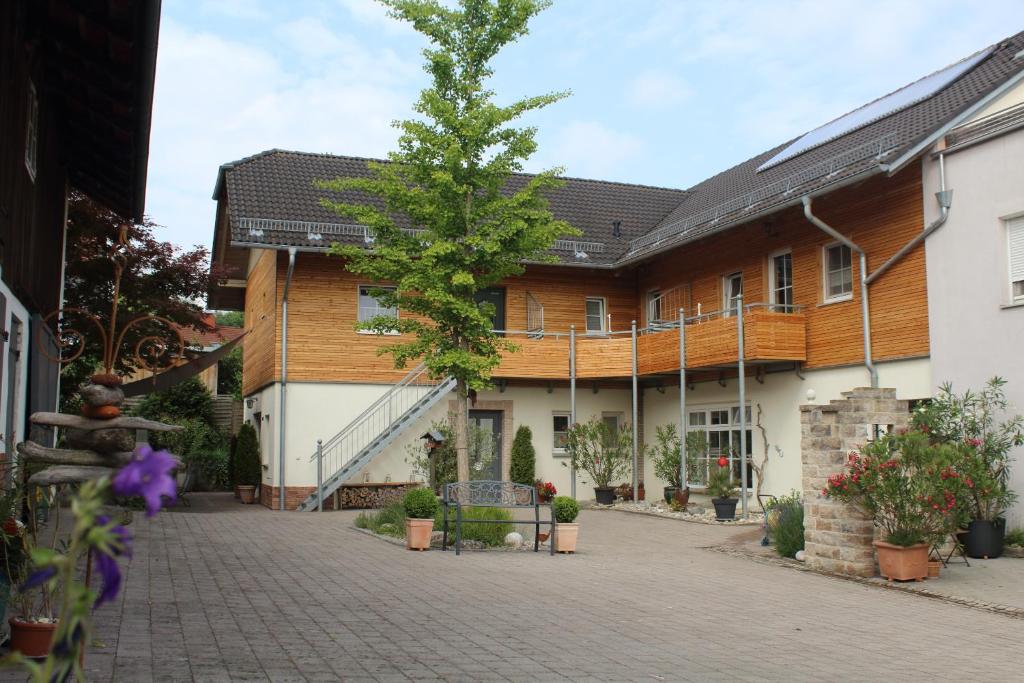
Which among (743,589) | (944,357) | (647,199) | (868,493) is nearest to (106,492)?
(743,589)

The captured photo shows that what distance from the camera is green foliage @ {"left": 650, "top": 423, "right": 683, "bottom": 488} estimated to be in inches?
832

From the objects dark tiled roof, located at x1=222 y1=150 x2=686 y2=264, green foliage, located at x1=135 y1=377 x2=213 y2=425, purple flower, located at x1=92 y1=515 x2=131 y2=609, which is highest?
dark tiled roof, located at x1=222 y1=150 x2=686 y2=264

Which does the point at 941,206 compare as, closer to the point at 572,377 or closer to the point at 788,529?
the point at 788,529

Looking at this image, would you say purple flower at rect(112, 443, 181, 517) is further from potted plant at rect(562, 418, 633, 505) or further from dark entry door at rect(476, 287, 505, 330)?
dark entry door at rect(476, 287, 505, 330)

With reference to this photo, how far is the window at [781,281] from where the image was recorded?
787 inches

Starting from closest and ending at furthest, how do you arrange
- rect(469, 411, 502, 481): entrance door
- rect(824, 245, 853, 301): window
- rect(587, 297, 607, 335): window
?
rect(824, 245, 853, 301): window, rect(469, 411, 502, 481): entrance door, rect(587, 297, 607, 335): window

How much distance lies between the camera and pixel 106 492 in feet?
7.81

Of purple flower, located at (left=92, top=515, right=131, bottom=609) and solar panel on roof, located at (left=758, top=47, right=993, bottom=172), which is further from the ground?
solar panel on roof, located at (left=758, top=47, right=993, bottom=172)

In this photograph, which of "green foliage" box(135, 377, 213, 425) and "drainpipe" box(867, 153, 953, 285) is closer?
"drainpipe" box(867, 153, 953, 285)

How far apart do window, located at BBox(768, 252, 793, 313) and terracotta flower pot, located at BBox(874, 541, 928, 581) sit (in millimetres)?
9041

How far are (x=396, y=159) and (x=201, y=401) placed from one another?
15.4 metres

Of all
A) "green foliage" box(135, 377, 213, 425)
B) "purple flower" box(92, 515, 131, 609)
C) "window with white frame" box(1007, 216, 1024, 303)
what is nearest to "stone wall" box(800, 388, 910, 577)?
"window with white frame" box(1007, 216, 1024, 303)

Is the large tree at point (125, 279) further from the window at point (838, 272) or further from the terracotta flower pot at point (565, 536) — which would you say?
the window at point (838, 272)

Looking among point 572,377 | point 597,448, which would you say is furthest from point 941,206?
point 597,448
